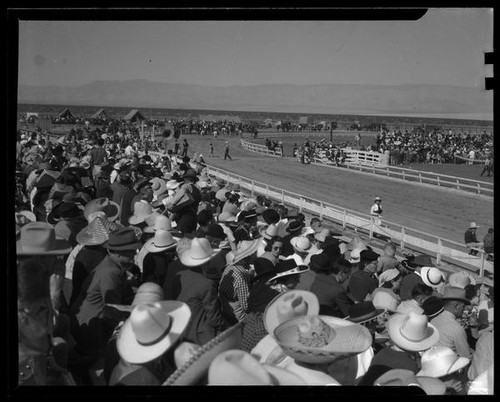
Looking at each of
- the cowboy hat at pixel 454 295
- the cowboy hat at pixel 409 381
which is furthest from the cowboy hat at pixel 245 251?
the cowboy hat at pixel 409 381

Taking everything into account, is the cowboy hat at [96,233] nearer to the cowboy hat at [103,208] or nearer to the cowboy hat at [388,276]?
the cowboy hat at [103,208]

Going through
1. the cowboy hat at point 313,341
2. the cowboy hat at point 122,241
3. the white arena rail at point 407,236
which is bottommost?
the white arena rail at point 407,236

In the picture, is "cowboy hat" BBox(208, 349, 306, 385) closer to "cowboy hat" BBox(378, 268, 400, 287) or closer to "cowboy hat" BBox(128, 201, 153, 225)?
"cowboy hat" BBox(378, 268, 400, 287)

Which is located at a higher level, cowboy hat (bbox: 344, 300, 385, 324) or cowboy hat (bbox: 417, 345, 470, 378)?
cowboy hat (bbox: 344, 300, 385, 324)

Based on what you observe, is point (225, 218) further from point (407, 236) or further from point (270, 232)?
point (407, 236)

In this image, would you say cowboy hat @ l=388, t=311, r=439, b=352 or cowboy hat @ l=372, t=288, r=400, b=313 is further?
cowboy hat @ l=372, t=288, r=400, b=313

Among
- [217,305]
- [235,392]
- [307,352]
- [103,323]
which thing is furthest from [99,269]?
[235,392]

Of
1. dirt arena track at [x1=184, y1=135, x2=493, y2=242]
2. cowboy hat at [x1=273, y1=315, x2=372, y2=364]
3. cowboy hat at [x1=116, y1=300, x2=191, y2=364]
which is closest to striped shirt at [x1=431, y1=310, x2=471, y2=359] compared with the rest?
cowboy hat at [x1=273, y1=315, x2=372, y2=364]

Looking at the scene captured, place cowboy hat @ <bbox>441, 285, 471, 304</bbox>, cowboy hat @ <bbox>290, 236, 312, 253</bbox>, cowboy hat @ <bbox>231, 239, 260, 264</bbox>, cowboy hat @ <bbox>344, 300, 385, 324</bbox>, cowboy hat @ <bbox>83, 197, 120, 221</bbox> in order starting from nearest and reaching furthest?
cowboy hat @ <bbox>344, 300, 385, 324</bbox>
cowboy hat @ <bbox>441, 285, 471, 304</bbox>
cowboy hat @ <bbox>231, 239, 260, 264</bbox>
cowboy hat @ <bbox>290, 236, 312, 253</bbox>
cowboy hat @ <bbox>83, 197, 120, 221</bbox>
